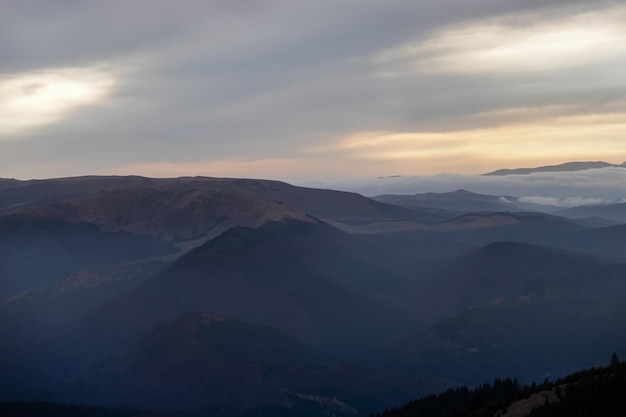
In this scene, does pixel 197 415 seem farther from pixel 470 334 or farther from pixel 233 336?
pixel 470 334

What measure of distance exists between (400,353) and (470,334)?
1715 centimetres

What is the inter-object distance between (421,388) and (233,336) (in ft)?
158

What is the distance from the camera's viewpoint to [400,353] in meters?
194

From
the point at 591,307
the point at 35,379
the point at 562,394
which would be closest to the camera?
the point at 562,394

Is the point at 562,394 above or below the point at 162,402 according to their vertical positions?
above

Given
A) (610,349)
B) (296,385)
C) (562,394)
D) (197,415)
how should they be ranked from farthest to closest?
1. (610,349)
2. (296,385)
3. (197,415)
4. (562,394)

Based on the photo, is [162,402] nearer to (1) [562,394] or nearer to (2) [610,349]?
(2) [610,349]

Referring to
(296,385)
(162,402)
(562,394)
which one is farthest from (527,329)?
(562,394)

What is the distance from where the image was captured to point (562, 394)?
56.8 m

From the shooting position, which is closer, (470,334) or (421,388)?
(421,388)

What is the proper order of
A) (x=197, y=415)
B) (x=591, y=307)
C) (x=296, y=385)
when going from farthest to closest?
(x=591, y=307) → (x=296, y=385) → (x=197, y=415)

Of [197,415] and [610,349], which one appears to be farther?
[610,349]

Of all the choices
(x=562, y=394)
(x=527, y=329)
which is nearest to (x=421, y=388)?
(x=527, y=329)

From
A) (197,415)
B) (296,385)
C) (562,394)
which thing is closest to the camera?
(562,394)
